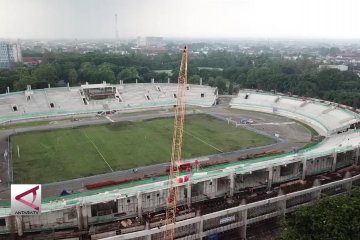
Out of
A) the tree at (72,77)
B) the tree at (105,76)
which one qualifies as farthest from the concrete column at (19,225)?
the tree at (72,77)

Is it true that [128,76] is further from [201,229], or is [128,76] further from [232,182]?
[201,229]

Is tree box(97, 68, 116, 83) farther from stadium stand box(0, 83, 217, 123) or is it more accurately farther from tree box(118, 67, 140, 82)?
stadium stand box(0, 83, 217, 123)

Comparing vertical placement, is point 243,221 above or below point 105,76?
below

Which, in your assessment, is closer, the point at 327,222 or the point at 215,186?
the point at 327,222

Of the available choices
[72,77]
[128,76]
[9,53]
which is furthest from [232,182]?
[9,53]

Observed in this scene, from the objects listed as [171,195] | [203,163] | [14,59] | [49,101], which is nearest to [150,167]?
[203,163]

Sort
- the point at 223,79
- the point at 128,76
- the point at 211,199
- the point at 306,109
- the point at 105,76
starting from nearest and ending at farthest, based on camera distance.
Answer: the point at 211,199 → the point at 306,109 → the point at 105,76 → the point at 128,76 → the point at 223,79
